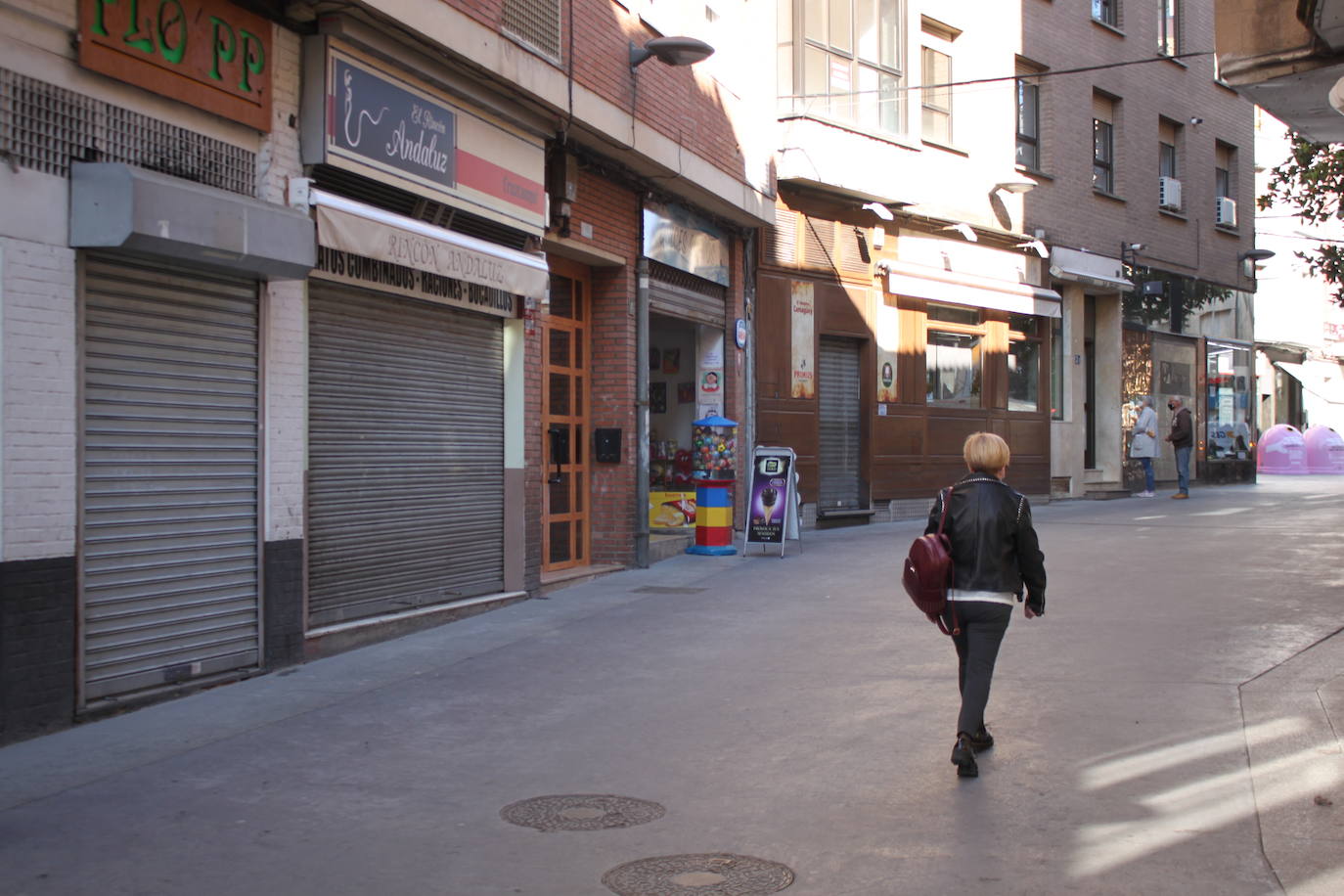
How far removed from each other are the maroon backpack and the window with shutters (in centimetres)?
637

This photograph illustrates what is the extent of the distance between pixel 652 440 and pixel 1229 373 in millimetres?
17136

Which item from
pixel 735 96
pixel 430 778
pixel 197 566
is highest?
pixel 735 96

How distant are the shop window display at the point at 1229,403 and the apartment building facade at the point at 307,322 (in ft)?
59.1

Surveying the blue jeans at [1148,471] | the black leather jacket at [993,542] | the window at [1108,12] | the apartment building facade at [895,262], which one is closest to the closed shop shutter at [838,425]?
the apartment building facade at [895,262]

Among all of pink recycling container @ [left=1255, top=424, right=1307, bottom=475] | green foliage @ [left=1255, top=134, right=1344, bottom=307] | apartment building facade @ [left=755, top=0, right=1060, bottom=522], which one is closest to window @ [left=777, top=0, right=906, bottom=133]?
apartment building facade @ [left=755, top=0, right=1060, bottom=522]

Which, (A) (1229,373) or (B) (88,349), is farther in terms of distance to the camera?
(A) (1229,373)

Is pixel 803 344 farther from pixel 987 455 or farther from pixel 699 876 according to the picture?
pixel 699 876

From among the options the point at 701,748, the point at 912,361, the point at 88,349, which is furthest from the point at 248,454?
the point at 912,361

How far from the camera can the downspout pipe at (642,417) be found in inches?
536

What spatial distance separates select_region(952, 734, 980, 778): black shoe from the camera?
5730 mm

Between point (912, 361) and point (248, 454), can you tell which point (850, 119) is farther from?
point (248, 454)

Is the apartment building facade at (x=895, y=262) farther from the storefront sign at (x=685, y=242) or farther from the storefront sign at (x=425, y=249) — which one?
the storefront sign at (x=425, y=249)

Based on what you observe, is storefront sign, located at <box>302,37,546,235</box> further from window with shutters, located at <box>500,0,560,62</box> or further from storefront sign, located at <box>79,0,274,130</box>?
window with shutters, located at <box>500,0,560,62</box>

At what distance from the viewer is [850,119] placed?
18250 mm
